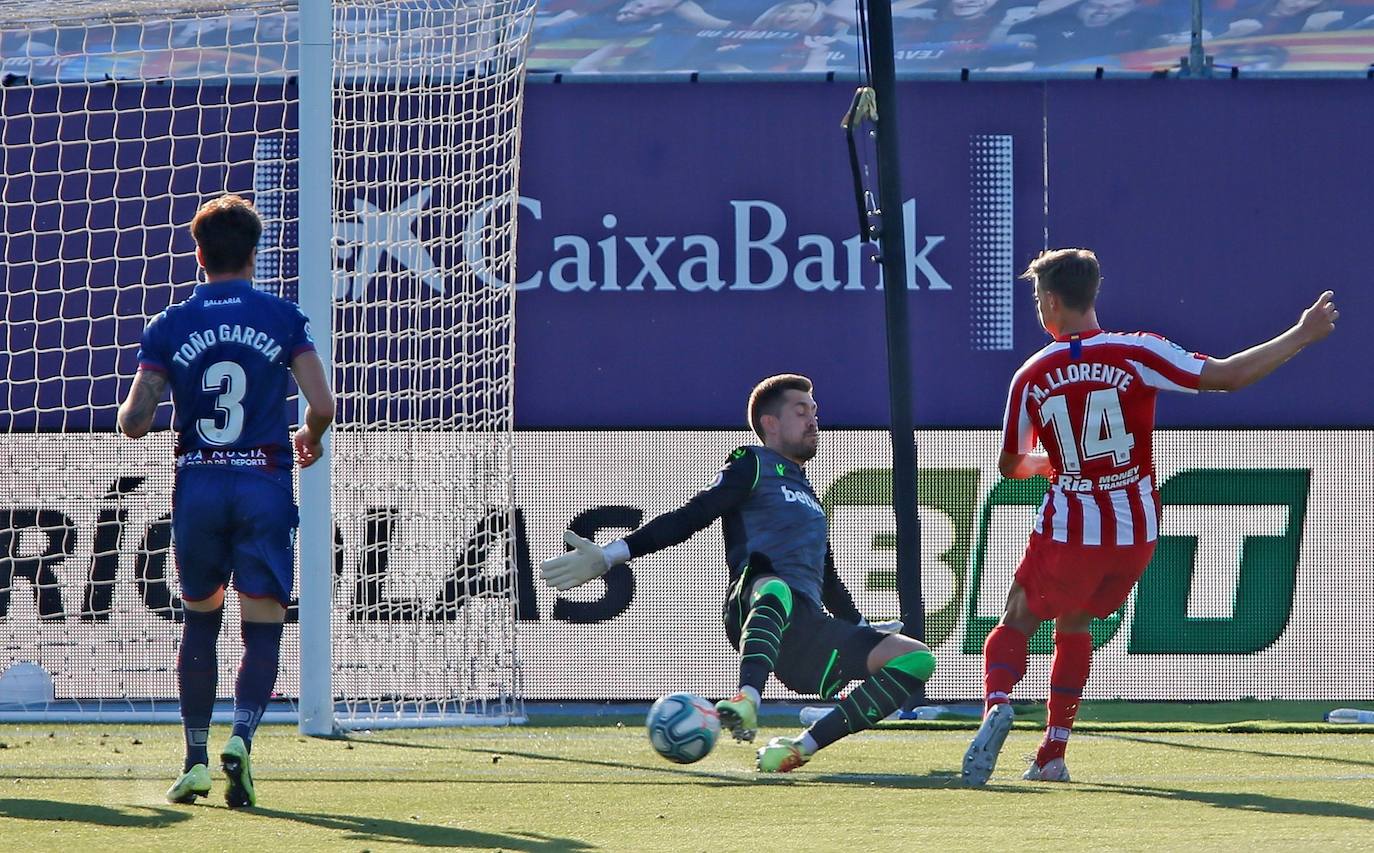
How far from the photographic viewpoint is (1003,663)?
476 centimetres

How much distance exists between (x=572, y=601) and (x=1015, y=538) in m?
1.88

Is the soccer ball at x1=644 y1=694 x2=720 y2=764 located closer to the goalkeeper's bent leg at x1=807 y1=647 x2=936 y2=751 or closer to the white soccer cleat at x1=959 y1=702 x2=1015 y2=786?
the goalkeeper's bent leg at x1=807 y1=647 x2=936 y2=751

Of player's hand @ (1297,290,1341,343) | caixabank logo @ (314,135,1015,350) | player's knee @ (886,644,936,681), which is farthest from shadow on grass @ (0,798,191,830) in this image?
caixabank logo @ (314,135,1015,350)

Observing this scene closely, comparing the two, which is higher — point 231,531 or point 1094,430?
point 1094,430

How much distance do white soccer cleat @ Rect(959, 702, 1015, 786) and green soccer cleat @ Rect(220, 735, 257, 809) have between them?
1695 millimetres

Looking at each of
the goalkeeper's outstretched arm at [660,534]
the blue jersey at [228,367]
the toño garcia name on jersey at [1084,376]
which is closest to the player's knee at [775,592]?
the goalkeeper's outstretched arm at [660,534]

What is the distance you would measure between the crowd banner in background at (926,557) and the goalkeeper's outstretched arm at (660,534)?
9.66 feet

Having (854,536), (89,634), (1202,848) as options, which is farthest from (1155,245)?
(1202,848)

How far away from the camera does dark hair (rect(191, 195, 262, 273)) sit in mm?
4289

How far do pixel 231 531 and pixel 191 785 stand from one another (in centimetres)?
57

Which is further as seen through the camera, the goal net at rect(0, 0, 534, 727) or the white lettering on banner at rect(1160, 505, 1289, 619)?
the white lettering on banner at rect(1160, 505, 1289, 619)

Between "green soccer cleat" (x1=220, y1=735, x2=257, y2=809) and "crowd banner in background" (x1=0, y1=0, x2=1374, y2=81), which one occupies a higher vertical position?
"crowd banner in background" (x1=0, y1=0, x2=1374, y2=81)

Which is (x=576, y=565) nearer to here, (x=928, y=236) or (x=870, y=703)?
(x=870, y=703)

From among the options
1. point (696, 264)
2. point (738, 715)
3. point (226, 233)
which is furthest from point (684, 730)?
point (696, 264)
